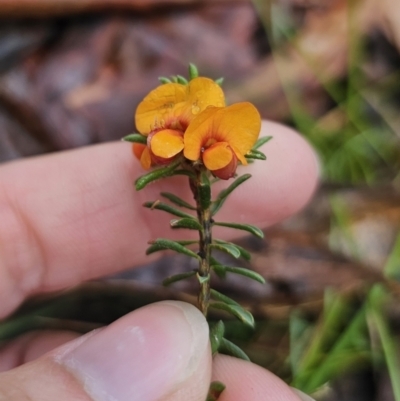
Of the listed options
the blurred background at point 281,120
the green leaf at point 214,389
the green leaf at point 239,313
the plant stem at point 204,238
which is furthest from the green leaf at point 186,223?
the blurred background at point 281,120

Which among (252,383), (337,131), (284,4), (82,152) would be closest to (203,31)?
(284,4)

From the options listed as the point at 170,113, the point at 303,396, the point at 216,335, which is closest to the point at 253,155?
the point at 170,113

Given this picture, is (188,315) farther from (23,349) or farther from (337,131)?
(337,131)

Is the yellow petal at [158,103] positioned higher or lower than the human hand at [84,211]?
higher

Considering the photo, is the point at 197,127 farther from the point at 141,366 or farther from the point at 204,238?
the point at 141,366

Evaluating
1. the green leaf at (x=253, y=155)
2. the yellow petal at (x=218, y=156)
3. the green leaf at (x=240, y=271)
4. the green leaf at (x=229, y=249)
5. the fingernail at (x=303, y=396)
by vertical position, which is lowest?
the fingernail at (x=303, y=396)

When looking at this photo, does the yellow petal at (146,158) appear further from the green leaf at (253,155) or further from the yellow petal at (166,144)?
the green leaf at (253,155)
